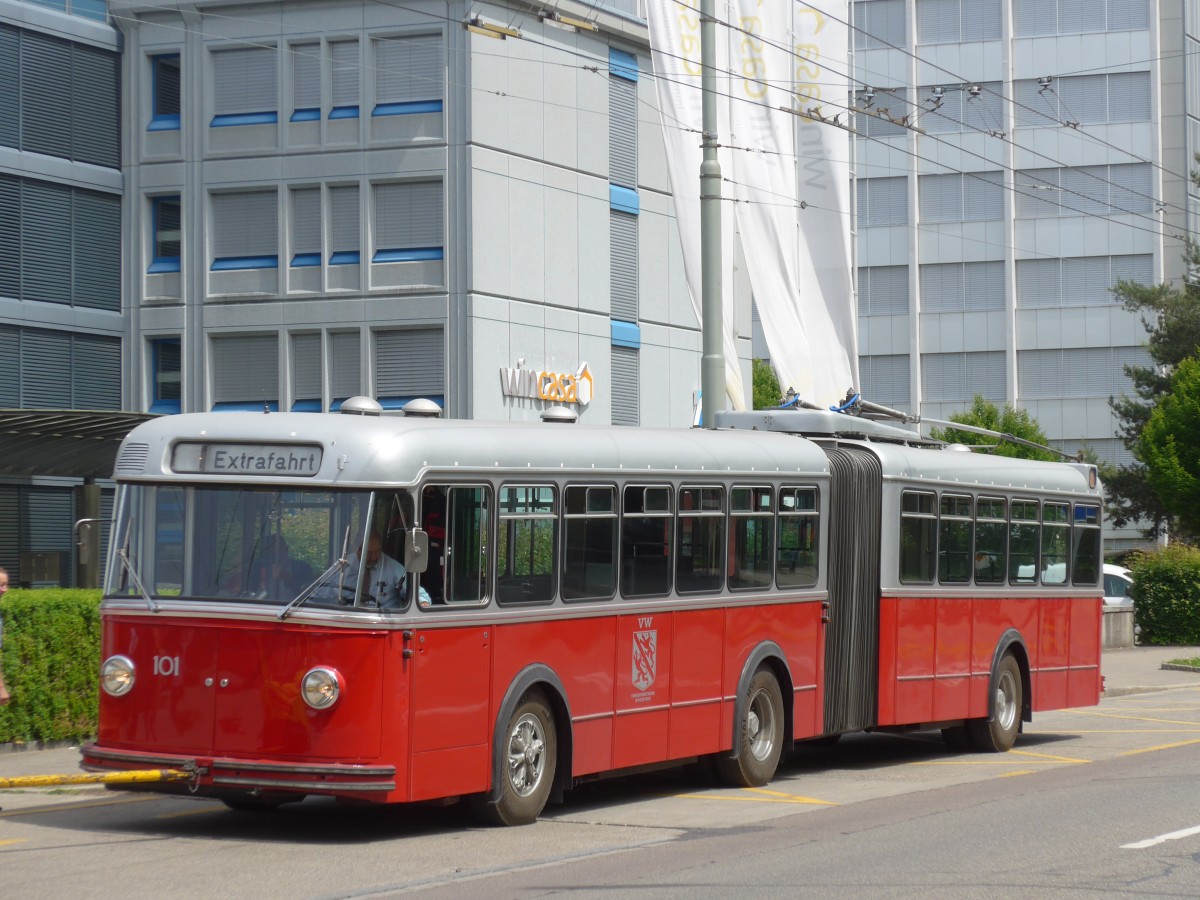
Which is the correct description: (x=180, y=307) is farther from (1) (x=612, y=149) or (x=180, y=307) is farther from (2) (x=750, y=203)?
(2) (x=750, y=203)

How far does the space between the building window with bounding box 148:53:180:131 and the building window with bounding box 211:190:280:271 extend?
1.73 m

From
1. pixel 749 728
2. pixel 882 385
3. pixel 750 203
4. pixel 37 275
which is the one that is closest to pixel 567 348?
pixel 37 275

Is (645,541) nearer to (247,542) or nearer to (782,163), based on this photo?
(247,542)

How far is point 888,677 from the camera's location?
16547 mm

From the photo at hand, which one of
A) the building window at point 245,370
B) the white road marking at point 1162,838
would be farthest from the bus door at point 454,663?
the building window at point 245,370

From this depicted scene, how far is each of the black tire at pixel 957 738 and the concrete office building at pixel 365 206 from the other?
1720cm

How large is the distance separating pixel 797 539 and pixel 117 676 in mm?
6001

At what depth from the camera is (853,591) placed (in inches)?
642

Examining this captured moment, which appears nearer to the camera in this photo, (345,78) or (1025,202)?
(345,78)

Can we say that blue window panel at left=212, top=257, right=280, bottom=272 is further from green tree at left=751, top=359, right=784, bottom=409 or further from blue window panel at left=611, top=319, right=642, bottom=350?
green tree at left=751, top=359, right=784, bottom=409

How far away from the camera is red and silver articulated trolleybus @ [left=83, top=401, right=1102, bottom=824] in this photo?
36.4ft

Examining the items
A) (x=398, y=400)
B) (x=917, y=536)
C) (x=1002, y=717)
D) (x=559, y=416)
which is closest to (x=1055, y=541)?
(x=1002, y=717)

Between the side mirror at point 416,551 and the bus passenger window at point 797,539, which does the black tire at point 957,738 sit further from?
the side mirror at point 416,551

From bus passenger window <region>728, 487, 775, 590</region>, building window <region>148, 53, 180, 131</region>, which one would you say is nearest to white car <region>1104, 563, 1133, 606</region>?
building window <region>148, 53, 180, 131</region>
